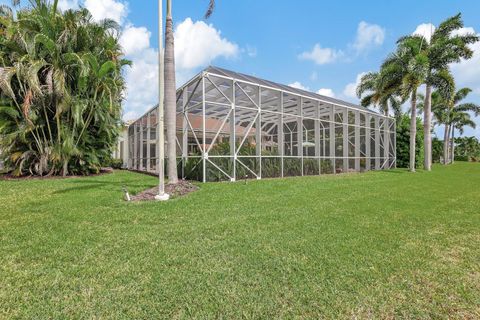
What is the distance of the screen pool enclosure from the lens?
34.6ft

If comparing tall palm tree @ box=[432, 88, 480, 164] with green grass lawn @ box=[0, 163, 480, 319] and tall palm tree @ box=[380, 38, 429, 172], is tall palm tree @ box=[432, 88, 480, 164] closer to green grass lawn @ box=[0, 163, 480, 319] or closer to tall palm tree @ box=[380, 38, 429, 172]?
tall palm tree @ box=[380, 38, 429, 172]

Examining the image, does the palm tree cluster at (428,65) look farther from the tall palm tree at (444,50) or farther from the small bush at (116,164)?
the small bush at (116,164)

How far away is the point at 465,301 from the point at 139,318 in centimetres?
284

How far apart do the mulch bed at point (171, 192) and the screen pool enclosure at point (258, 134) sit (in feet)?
6.36

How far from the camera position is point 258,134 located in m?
11.5

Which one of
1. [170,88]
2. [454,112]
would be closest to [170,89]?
[170,88]

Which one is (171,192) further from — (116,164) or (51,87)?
(116,164)

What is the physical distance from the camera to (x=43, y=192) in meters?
7.34

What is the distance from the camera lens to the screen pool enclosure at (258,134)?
416 inches

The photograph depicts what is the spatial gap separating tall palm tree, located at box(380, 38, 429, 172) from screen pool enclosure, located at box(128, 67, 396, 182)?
6.79 feet

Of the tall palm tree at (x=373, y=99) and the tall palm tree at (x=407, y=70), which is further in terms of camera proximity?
the tall palm tree at (x=373, y=99)

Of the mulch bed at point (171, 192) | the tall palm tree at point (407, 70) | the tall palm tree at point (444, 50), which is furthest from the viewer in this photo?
the tall palm tree at point (444, 50)

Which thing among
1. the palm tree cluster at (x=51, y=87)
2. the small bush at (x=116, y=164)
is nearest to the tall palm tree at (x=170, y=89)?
the palm tree cluster at (x=51, y=87)

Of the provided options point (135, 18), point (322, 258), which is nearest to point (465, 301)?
point (322, 258)
